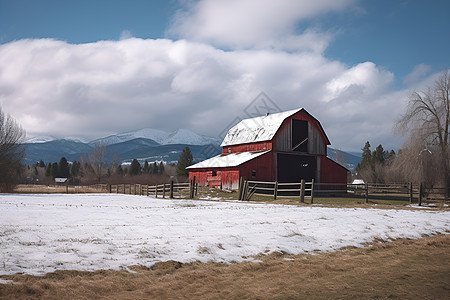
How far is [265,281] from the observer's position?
6.37 metres

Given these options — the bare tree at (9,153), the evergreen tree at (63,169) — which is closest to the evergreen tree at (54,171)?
the evergreen tree at (63,169)

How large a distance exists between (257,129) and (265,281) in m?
36.1

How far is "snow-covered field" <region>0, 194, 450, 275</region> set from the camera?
707 centimetres

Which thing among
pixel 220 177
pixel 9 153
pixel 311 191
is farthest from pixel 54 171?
pixel 311 191

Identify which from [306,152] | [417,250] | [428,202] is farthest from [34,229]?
[306,152]

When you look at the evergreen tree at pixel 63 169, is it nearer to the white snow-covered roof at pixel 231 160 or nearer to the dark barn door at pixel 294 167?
the white snow-covered roof at pixel 231 160

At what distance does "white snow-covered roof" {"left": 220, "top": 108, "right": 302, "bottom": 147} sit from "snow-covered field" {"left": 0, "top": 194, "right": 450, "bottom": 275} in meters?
25.4

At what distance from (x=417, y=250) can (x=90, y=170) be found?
340ft

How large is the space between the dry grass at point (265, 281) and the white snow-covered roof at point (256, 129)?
30552 millimetres

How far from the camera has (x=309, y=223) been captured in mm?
12141

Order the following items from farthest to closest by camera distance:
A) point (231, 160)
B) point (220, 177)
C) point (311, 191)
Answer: point (231, 160), point (220, 177), point (311, 191)

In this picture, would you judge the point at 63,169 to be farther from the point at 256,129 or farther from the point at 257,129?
the point at 257,129

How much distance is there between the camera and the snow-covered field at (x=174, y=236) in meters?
7.07

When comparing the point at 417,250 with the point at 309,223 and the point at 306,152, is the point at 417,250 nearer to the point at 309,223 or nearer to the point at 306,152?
the point at 309,223
